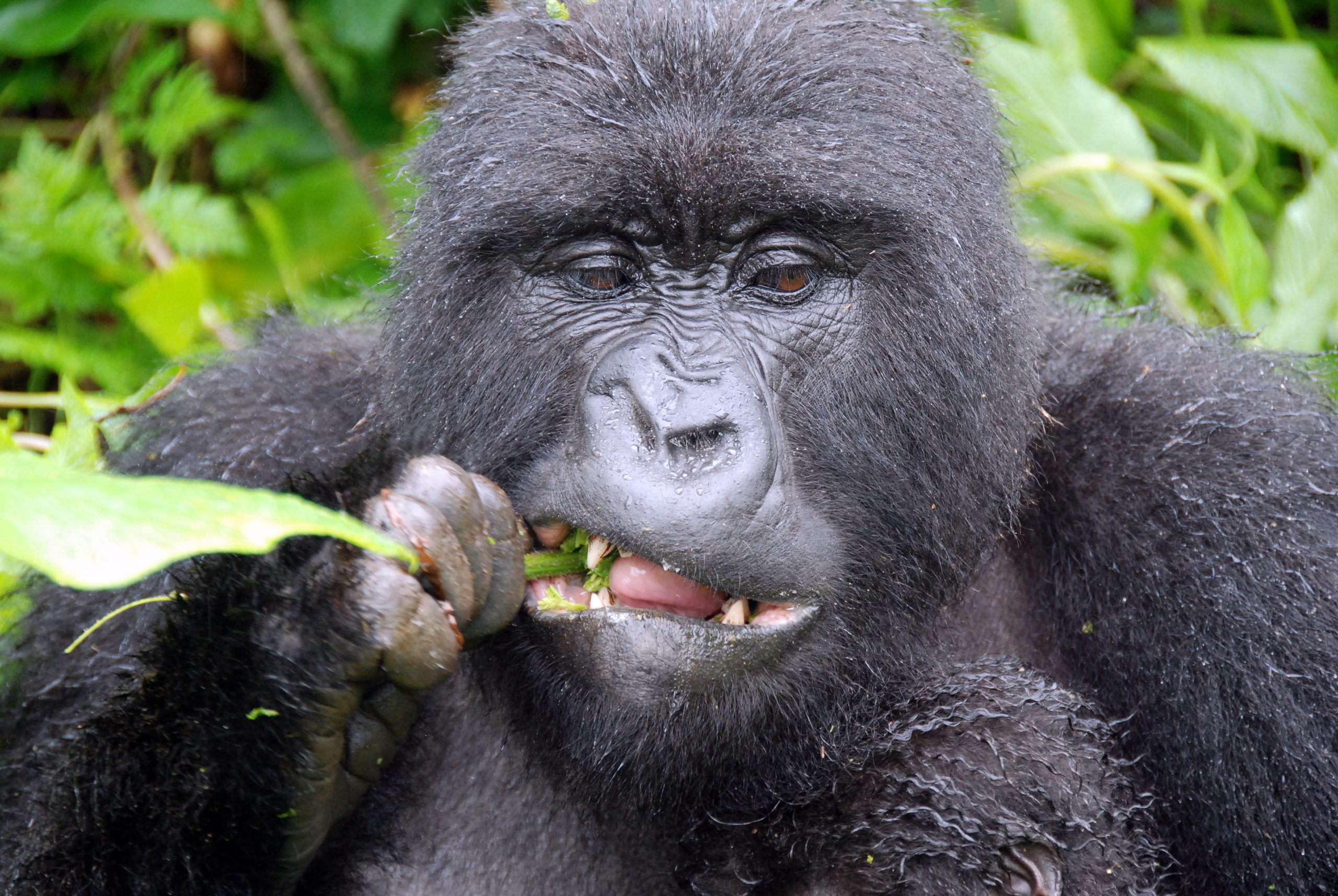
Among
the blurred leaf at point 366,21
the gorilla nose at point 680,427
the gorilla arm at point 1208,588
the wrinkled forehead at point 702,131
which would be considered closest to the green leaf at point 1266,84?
the gorilla arm at point 1208,588

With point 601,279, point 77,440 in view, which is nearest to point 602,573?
point 601,279

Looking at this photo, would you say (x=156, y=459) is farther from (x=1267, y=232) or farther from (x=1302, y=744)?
(x=1267, y=232)

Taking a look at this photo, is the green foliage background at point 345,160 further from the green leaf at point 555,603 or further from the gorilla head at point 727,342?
the green leaf at point 555,603

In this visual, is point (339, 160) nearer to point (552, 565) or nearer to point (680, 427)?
point (552, 565)

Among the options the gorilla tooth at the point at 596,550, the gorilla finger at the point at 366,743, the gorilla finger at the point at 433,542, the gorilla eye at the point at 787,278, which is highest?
the gorilla eye at the point at 787,278

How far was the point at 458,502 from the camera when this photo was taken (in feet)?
7.29

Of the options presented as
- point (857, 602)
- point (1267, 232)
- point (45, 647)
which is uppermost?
point (857, 602)

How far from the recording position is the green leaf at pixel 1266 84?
4805 mm

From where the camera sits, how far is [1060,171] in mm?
4461

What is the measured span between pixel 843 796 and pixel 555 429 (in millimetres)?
877

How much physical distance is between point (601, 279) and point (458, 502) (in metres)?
0.59

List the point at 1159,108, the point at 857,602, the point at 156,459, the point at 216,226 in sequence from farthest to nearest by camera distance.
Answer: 1. the point at 1159,108
2. the point at 216,226
3. the point at 156,459
4. the point at 857,602

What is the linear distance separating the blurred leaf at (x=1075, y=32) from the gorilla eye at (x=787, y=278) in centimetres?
260

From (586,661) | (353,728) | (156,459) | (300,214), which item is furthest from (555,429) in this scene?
(300,214)
